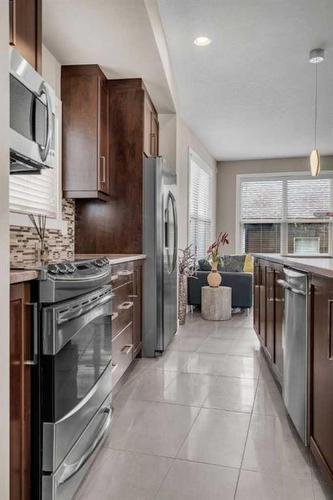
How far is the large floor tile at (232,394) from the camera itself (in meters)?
2.50

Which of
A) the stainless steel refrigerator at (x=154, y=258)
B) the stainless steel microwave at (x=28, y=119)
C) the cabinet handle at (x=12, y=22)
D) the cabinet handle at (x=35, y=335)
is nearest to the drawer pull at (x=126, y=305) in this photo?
the stainless steel refrigerator at (x=154, y=258)

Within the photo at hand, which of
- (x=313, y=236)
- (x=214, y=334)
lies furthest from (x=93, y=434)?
(x=313, y=236)

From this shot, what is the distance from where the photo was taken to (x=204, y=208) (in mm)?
6992

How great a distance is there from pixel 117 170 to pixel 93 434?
7.84ft

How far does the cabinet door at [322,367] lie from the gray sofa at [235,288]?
392 cm

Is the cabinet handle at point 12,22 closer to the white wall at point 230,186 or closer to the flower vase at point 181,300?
the flower vase at point 181,300

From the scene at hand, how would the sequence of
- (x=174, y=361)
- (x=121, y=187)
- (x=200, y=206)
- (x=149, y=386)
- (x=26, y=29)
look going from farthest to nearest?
(x=200, y=206) < (x=121, y=187) < (x=174, y=361) < (x=149, y=386) < (x=26, y=29)

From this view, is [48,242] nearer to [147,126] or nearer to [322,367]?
[147,126]

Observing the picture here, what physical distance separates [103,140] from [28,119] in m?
1.70

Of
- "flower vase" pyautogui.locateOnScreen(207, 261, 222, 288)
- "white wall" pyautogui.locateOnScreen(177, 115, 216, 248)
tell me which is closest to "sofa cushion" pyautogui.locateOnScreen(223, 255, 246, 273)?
"flower vase" pyautogui.locateOnScreen(207, 261, 222, 288)

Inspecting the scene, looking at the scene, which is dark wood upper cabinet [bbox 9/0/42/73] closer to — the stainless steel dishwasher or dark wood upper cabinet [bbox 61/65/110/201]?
dark wood upper cabinet [bbox 61/65/110/201]

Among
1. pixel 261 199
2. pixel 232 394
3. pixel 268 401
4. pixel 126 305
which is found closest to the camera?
pixel 268 401

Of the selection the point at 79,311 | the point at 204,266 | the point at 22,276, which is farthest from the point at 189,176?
the point at 22,276

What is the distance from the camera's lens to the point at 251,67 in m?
3.86
